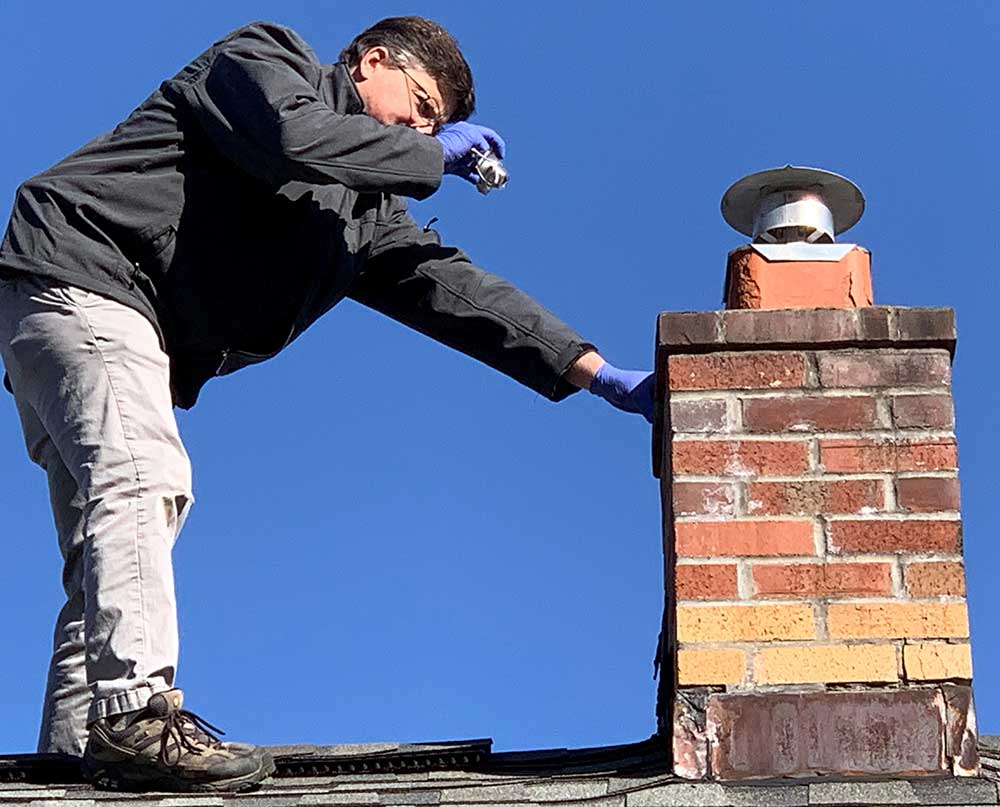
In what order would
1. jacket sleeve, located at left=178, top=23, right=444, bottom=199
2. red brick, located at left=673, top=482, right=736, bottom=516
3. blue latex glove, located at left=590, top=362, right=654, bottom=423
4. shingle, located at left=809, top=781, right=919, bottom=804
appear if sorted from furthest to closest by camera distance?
blue latex glove, located at left=590, top=362, right=654, bottom=423 < jacket sleeve, located at left=178, top=23, right=444, bottom=199 < red brick, located at left=673, top=482, right=736, bottom=516 < shingle, located at left=809, top=781, right=919, bottom=804

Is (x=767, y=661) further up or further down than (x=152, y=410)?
further down

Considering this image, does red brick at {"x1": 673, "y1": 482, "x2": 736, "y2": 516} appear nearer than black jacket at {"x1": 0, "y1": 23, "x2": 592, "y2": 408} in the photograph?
Yes

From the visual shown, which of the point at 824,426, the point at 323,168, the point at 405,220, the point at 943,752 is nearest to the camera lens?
the point at 943,752

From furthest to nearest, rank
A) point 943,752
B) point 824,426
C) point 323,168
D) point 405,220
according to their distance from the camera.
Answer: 1. point 405,220
2. point 323,168
3. point 824,426
4. point 943,752

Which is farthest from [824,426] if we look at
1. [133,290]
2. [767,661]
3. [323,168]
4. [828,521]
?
[133,290]

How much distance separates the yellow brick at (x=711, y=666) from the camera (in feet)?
13.0

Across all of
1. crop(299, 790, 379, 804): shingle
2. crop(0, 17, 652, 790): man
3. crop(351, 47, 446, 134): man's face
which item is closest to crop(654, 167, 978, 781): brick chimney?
crop(299, 790, 379, 804): shingle

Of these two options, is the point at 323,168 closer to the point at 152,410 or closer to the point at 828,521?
the point at 152,410

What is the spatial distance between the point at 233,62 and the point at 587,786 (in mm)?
1829

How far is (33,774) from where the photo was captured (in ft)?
13.9

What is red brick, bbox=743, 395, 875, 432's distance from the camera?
4160 mm

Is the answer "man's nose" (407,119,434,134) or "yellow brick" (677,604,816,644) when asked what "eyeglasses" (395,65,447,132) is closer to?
"man's nose" (407,119,434,134)

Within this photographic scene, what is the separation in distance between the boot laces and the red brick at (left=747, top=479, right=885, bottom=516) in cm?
114

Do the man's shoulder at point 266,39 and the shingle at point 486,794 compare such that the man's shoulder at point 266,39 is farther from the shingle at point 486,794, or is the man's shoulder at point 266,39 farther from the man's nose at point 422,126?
the shingle at point 486,794
